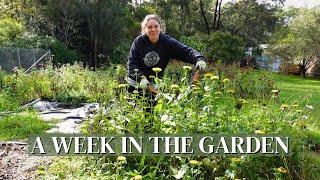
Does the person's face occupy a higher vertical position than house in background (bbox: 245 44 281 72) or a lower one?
higher

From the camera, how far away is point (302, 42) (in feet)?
100

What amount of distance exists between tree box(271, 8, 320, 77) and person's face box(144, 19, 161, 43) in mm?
27100

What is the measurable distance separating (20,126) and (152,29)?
311cm

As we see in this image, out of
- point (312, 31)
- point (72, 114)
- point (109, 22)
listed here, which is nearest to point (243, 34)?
point (312, 31)

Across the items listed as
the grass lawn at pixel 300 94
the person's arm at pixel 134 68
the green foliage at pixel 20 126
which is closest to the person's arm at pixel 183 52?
the person's arm at pixel 134 68

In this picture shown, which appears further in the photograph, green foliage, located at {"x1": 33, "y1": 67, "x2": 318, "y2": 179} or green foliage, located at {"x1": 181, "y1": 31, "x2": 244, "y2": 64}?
Result: green foliage, located at {"x1": 181, "y1": 31, "x2": 244, "y2": 64}

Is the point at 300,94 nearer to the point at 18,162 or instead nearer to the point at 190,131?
the point at 18,162

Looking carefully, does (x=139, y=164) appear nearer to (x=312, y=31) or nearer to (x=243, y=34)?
(x=312, y=31)

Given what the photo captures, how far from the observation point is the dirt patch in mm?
4113

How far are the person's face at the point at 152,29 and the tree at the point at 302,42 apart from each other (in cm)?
2710

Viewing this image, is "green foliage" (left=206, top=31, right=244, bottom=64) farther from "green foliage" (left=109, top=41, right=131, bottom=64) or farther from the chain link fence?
the chain link fence

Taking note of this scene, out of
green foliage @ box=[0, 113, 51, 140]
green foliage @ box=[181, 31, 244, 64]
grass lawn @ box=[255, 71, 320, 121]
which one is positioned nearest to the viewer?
green foliage @ box=[0, 113, 51, 140]

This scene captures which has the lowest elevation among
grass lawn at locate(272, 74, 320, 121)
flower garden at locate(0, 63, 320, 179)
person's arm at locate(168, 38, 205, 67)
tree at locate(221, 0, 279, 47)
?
grass lawn at locate(272, 74, 320, 121)

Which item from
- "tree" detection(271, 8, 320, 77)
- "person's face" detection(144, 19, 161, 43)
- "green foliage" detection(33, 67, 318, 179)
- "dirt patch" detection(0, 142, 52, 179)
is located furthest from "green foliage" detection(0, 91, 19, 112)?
"tree" detection(271, 8, 320, 77)
